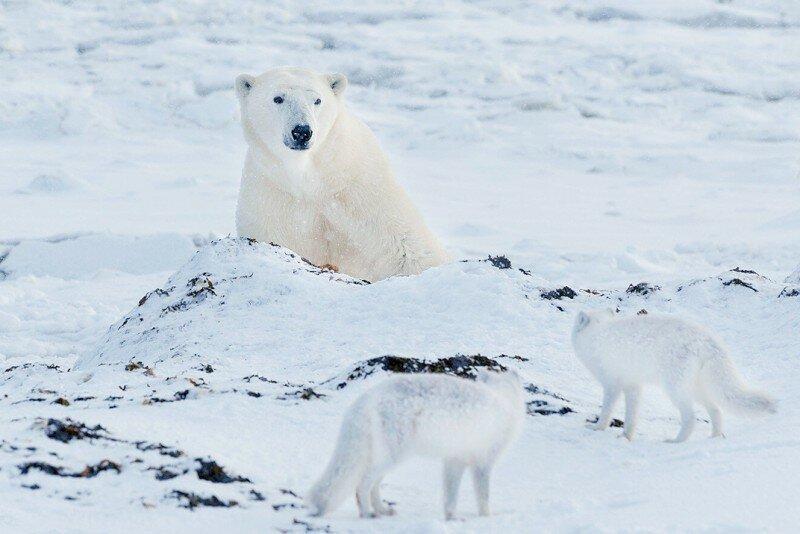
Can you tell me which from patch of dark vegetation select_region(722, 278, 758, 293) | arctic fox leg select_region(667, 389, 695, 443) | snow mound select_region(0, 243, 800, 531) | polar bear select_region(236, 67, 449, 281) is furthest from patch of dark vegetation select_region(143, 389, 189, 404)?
polar bear select_region(236, 67, 449, 281)

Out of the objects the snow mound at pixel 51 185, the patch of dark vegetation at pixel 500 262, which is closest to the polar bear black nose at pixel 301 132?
the patch of dark vegetation at pixel 500 262

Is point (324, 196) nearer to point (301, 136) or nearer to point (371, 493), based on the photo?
point (301, 136)

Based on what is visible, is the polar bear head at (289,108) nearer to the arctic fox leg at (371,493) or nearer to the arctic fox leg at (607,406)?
the arctic fox leg at (607,406)

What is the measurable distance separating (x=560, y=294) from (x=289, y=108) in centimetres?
173

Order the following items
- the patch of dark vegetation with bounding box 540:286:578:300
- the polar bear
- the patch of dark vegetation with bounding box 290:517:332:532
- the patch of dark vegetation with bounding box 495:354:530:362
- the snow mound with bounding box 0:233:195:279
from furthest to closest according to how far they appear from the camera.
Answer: the snow mound with bounding box 0:233:195:279 → the polar bear → the patch of dark vegetation with bounding box 540:286:578:300 → the patch of dark vegetation with bounding box 495:354:530:362 → the patch of dark vegetation with bounding box 290:517:332:532

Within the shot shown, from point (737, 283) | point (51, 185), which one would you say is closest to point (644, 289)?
point (737, 283)

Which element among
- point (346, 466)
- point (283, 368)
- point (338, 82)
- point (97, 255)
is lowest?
point (97, 255)

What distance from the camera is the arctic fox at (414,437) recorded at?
2.00 meters

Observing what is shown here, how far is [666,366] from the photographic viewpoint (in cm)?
259

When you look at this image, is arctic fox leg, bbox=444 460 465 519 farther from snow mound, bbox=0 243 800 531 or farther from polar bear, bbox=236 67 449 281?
polar bear, bbox=236 67 449 281

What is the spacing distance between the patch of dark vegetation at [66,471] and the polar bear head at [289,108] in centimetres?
284

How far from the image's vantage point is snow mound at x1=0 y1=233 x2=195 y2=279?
25.0 ft

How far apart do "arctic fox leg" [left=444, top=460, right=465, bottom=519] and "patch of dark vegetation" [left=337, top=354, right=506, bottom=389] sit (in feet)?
2.69

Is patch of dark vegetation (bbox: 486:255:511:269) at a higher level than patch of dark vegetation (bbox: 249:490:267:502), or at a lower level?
higher
